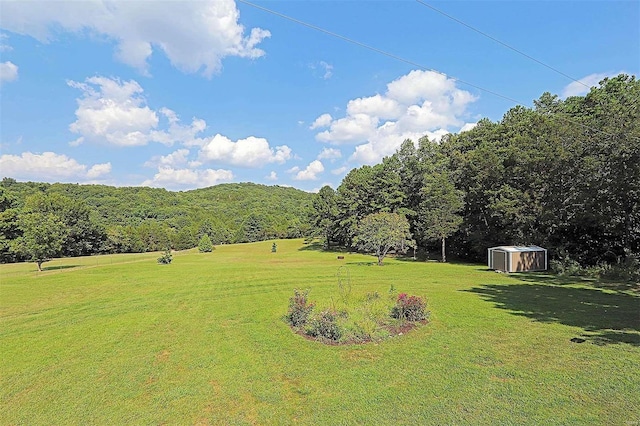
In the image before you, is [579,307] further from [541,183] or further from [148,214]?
[148,214]

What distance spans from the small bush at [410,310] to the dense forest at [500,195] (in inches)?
699

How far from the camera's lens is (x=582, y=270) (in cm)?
2417

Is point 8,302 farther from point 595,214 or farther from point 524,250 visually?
point 595,214

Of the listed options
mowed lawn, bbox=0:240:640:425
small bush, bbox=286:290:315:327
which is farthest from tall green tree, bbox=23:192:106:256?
small bush, bbox=286:290:315:327

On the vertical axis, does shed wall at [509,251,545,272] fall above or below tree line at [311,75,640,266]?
below

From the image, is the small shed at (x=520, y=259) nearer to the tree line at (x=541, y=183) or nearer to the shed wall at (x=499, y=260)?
the shed wall at (x=499, y=260)

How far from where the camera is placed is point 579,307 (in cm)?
1292

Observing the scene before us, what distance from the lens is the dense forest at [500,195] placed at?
78.7ft

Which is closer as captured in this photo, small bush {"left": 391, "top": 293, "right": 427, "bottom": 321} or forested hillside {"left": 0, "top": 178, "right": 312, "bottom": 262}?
small bush {"left": 391, "top": 293, "right": 427, "bottom": 321}

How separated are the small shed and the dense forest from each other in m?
1.68

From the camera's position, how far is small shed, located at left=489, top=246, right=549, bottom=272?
2572cm

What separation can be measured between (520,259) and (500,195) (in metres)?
8.19

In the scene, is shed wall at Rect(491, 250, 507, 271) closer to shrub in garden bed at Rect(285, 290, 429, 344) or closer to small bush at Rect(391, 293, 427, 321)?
shrub in garden bed at Rect(285, 290, 429, 344)

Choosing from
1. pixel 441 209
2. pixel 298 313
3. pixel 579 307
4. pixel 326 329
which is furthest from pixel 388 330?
pixel 441 209
